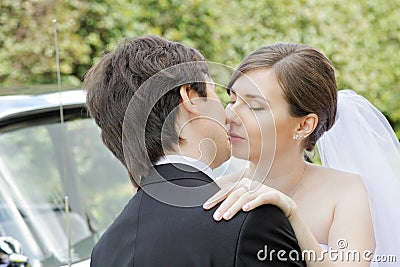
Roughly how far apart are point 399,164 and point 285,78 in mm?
682

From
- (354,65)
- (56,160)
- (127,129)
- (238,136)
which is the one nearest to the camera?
(127,129)

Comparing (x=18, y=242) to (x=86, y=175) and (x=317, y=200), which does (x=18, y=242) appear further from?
(x=317, y=200)

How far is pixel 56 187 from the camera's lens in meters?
3.62

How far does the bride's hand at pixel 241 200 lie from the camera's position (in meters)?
1.68

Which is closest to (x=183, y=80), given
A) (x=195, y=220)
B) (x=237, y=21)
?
(x=195, y=220)

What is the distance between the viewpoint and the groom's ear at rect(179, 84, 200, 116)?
71.2 inches

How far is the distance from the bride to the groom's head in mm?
500

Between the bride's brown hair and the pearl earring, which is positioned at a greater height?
the bride's brown hair

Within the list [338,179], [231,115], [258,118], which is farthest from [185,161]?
[338,179]

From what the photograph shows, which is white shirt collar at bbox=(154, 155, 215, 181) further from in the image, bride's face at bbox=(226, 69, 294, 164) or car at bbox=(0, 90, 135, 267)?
car at bbox=(0, 90, 135, 267)

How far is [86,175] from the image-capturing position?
12.8 feet

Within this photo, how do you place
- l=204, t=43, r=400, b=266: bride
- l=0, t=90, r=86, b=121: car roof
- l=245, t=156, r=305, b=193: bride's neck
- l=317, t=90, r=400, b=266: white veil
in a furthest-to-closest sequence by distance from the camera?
l=0, t=90, r=86, b=121: car roof → l=317, t=90, r=400, b=266: white veil → l=245, t=156, r=305, b=193: bride's neck → l=204, t=43, r=400, b=266: bride

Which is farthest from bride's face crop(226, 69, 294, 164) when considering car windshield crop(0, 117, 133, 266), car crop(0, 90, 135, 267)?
car windshield crop(0, 117, 133, 266)

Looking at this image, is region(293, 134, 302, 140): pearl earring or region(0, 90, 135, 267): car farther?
region(0, 90, 135, 267): car
